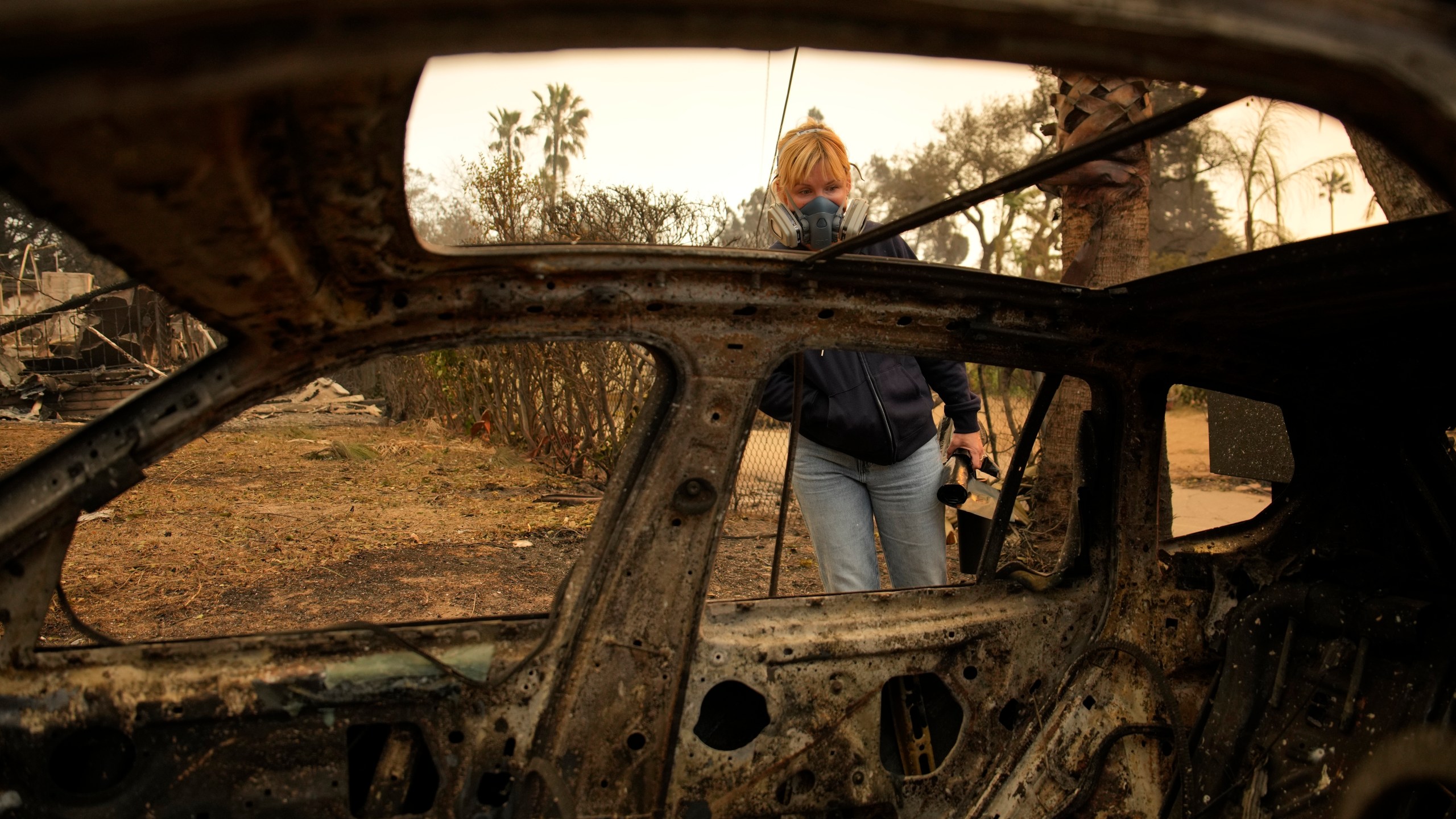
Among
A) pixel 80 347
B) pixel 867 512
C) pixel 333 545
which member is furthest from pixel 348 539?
pixel 80 347

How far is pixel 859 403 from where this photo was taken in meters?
2.74

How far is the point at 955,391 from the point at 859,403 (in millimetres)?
399

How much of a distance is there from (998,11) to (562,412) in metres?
8.66

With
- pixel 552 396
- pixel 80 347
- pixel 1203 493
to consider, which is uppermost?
pixel 80 347

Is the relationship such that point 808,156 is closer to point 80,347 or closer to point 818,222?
point 818,222

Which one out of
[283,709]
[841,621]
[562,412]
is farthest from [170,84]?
[562,412]

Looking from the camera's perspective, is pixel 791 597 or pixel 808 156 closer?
pixel 791 597

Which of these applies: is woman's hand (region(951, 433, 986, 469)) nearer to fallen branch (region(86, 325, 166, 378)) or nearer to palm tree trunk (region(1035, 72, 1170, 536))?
palm tree trunk (region(1035, 72, 1170, 536))

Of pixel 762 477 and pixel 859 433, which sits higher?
pixel 859 433

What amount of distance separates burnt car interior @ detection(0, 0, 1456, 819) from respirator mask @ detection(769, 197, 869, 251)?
729 millimetres

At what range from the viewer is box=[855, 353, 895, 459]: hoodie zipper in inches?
108

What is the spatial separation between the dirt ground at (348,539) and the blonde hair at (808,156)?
4.80 feet

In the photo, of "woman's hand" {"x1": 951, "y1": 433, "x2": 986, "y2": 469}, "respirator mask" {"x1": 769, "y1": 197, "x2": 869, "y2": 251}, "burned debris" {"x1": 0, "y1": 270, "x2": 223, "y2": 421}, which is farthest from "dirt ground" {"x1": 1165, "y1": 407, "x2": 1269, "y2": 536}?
"burned debris" {"x1": 0, "y1": 270, "x2": 223, "y2": 421}

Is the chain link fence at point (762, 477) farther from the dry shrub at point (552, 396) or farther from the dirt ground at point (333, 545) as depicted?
the dry shrub at point (552, 396)
